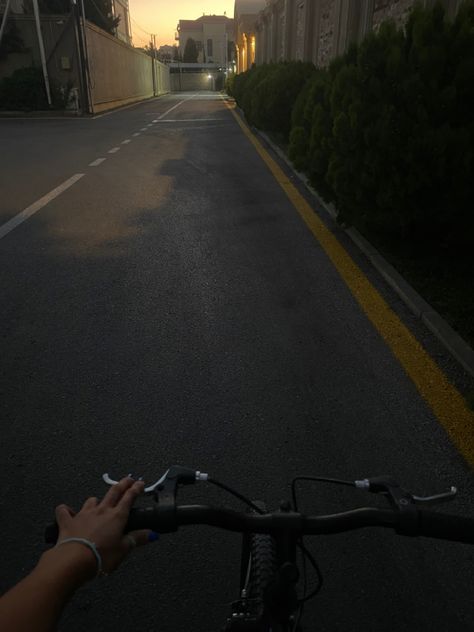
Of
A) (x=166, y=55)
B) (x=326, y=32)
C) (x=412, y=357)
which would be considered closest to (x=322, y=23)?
(x=326, y=32)

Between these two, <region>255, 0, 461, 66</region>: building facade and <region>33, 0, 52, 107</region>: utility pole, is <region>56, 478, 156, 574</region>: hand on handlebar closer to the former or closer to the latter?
<region>255, 0, 461, 66</region>: building facade

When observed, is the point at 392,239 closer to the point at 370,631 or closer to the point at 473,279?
the point at 473,279

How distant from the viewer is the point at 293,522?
1061 mm

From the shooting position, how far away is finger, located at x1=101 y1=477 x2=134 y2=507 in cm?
108

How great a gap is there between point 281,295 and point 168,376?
1.50 m

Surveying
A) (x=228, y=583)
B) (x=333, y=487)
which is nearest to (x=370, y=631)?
(x=228, y=583)

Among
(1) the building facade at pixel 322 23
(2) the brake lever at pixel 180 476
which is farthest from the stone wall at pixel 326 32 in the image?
(2) the brake lever at pixel 180 476

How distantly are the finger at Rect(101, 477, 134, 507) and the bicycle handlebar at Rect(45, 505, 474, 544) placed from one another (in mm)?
47

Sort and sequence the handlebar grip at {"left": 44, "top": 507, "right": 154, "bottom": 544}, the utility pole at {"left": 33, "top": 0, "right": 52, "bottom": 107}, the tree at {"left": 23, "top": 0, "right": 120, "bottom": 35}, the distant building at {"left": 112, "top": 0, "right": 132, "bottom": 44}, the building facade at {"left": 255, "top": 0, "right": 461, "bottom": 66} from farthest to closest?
the distant building at {"left": 112, "top": 0, "right": 132, "bottom": 44} → the tree at {"left": 23, "top": 0, "right": 120, "bottom": 35} → the utility pole at {"left": 33, "top": 0, "right": 52, "bottom": 107} → the building facade at {"left": 255, "top": 0, "right": 461, "bottom": 66} → the handlebar grip at {"left": 44, "top": 507, "right": 154, "bottom": 544}

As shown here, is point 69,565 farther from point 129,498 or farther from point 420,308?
point 420,308

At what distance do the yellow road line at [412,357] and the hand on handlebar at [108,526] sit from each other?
1873 millimetres

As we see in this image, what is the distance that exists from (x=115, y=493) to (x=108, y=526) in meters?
0.08

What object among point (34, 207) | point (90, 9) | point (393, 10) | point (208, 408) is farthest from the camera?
point (90, 9)

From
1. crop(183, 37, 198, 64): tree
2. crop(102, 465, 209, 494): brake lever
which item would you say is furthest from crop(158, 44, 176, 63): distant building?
crop(102, 465, 209, 494): brake lever
